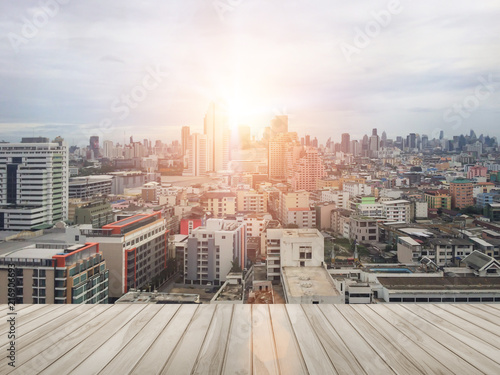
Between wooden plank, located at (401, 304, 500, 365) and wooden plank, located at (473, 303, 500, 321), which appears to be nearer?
wooden plank, located at (401, 304, 500, 365)

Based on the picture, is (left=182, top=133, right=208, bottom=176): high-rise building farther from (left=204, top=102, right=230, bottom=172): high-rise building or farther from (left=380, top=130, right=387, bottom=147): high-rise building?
(left=380, top=130, right=387, bottom=147): high-rise building

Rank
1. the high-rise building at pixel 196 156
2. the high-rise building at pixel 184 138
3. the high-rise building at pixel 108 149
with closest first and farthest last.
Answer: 1. the high-rise building at pixel 108 149
2. the high-rise building at pixel 196 156
3. the high-rise building at pixel 184 138

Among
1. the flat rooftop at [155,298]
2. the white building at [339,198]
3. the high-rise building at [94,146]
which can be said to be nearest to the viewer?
the flat rooftop at [155,298]

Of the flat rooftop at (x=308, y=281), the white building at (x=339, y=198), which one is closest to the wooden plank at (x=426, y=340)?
the flat rooftop at (x=308, y=281)

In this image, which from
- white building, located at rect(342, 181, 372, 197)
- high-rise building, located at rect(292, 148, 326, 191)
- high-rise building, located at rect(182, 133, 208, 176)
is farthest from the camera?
high-rise building, located at rect(182, 133, 208, 176)

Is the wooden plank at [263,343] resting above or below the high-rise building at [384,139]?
below

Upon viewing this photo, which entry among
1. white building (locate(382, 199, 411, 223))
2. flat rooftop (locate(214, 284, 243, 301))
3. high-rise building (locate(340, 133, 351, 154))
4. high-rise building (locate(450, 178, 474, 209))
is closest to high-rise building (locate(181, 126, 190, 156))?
high-rise building (locate(340, 133, 351, 154))

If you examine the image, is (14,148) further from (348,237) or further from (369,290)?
(369,290)

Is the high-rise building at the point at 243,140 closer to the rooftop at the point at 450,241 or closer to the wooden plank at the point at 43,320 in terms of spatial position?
the rooftop at the point at 450,241
